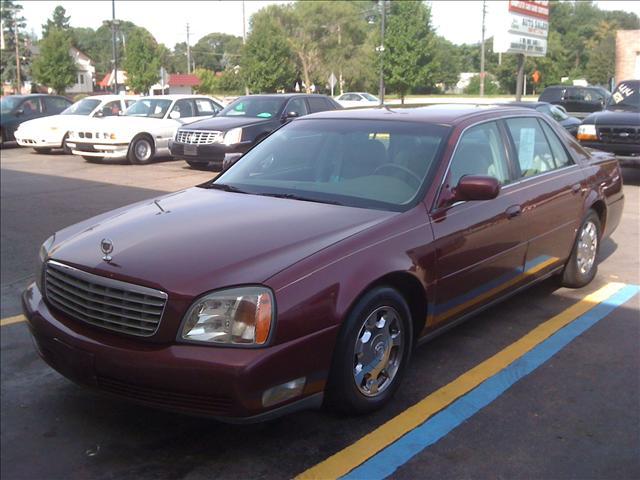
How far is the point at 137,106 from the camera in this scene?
16828 millimetres

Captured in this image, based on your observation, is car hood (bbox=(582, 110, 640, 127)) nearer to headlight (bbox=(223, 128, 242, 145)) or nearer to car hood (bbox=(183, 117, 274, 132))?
car hood (bbox=(183, 117, 274, 132))

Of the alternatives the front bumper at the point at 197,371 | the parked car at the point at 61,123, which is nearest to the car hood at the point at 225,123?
the parked car at the point at 61,123

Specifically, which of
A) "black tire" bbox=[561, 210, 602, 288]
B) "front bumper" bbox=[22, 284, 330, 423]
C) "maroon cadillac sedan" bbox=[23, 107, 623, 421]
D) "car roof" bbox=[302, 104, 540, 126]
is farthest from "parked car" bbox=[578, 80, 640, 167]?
"front bumper" bbox=[22, 284, 330, 423]

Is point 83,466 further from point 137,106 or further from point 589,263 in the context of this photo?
point 137,106

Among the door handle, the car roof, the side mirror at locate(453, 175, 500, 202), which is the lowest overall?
the door handle

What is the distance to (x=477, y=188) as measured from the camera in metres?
3.89

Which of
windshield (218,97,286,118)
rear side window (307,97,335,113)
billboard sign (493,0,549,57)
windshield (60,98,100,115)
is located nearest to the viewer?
windshield (218,97,286,118)

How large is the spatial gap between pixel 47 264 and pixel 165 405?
42.5 inches

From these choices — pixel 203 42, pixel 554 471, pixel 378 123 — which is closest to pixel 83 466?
pixel 554 471

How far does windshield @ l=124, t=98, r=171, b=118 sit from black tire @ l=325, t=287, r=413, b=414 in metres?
13.8

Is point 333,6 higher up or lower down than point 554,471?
higher up

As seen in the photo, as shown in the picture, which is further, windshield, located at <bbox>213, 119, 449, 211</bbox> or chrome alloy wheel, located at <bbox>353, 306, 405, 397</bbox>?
windshield, located at <bbox>213, 119, 449, 211</bbox>

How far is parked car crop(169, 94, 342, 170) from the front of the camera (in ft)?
44.4

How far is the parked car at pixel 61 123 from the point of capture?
17.4 meters
